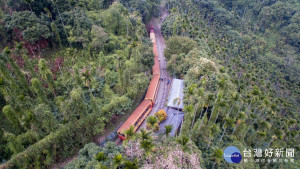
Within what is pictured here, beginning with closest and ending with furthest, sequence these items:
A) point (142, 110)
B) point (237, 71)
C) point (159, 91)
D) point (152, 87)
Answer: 1. point (142, 110)
2. point (152, 87)
3. point (159, 91)
4. point (237, 71)

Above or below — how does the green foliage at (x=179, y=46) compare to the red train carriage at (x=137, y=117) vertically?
above

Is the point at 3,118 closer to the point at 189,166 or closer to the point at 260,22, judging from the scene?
the point at 189,166

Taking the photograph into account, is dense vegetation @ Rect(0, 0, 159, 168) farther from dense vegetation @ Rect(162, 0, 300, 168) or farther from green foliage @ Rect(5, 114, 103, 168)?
dense vegetation @ Rect(162, 0, 300, 168)

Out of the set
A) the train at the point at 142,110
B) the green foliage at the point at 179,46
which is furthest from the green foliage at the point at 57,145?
the green foliage at the point at 179,46

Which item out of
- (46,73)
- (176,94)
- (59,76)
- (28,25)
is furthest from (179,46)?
(28,25)

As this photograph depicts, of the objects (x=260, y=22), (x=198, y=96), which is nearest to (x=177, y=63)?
(x=198, y=96)

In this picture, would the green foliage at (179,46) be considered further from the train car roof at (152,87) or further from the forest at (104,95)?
the train car roof at (152,87)

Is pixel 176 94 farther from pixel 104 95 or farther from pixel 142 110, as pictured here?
pixel 104 95
